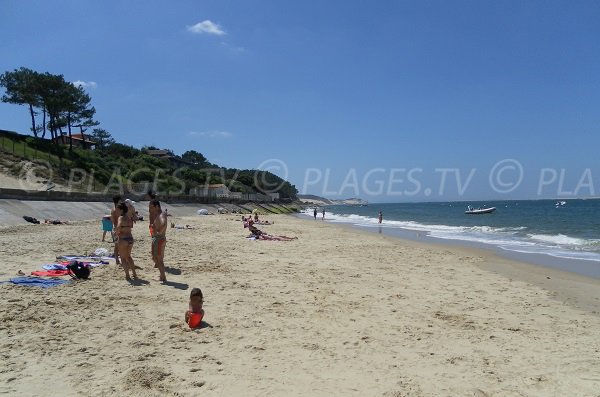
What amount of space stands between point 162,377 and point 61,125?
58.0 meters

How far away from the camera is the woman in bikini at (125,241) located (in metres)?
8.16

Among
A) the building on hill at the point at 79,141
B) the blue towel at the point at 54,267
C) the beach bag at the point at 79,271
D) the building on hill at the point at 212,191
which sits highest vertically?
the building on hill at the point at 79,141

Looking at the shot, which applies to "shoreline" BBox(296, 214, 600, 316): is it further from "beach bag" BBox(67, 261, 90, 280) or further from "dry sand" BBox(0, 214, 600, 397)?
"beach bag" BBox(67, 261, 90, 280)

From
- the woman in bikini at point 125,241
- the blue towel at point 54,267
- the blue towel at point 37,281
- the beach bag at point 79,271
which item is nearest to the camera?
the blue towel at point 37,281

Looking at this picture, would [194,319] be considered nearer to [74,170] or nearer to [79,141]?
[74,170]

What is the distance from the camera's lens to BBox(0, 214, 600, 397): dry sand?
4238mm

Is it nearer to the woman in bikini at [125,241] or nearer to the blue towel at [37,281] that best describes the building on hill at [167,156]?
the woman in bikini at [125,241]

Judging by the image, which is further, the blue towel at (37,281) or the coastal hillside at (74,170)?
the coastal hillside at (74,170)

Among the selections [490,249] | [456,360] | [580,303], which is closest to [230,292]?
[456,360]

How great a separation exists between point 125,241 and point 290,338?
4.29 meters

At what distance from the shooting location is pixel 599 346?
5727 mm

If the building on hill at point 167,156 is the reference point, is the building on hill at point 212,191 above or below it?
below

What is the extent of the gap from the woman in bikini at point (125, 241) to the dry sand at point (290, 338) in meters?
0.35

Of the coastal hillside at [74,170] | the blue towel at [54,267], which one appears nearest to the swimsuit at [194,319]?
the blue towel at [54,267]
